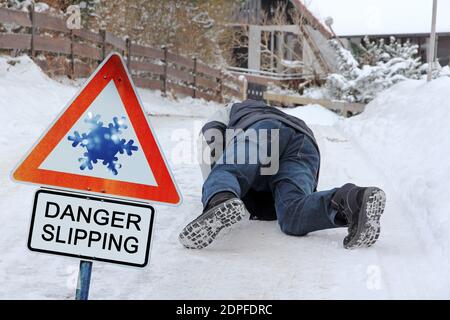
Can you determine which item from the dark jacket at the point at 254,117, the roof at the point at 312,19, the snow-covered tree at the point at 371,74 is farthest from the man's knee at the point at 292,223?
the roof at the point at 312,19

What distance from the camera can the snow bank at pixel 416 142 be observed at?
455cm

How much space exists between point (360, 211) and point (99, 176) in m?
1.57

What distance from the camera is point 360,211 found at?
11.7ft

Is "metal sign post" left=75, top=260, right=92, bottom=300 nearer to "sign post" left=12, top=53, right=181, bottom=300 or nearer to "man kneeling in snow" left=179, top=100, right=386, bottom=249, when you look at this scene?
"sign post" left=12, top=53, right=181, bottom=300

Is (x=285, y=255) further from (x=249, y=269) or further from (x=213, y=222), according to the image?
(x=213, y=222)

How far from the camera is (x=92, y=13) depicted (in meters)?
17.8

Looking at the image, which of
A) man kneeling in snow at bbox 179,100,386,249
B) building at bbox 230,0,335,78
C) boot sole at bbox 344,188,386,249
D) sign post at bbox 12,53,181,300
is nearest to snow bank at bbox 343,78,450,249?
boot sole at bbox 344,188,386,249

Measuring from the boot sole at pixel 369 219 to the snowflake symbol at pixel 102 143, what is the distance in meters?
1.49

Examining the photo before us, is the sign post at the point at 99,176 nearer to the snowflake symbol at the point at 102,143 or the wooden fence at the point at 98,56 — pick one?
the snowflake symbol at the point at 102,143

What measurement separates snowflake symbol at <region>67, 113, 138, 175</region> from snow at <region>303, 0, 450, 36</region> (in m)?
22.3

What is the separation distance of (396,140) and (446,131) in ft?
4.42

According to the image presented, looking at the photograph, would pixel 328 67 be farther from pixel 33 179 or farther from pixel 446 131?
pixel 33 179

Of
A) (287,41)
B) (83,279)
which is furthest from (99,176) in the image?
(287,41)
